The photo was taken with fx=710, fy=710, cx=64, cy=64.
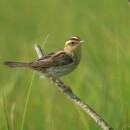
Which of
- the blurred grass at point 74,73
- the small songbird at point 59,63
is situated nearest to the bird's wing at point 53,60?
the small songbird at point 59,63

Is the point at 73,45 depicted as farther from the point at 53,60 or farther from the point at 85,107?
the point at 85,107

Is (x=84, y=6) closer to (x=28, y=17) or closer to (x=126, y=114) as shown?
(x=28, y=17)

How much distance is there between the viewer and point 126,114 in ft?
18.1

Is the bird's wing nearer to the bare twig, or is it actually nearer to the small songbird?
the small songbird

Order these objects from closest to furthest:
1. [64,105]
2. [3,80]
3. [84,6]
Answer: [64,105], [3,80], [84,6]

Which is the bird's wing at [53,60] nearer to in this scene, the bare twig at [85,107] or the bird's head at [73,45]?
the bird's head at [73,45]

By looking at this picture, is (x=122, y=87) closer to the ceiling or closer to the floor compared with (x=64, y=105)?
closer to the floor

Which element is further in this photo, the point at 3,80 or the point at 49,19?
the point at 49,19

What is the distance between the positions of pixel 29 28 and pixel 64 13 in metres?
0.64

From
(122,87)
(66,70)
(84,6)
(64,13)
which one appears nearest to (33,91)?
(66,70)

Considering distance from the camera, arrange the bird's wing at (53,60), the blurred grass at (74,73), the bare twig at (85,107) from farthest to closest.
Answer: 1. the blurred grass at (74,73)
2. the bird's wing at (53,60)
3. the bare twig at (85,107)

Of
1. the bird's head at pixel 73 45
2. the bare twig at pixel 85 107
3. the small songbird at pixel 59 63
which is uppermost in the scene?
the bird's head at pixel 73 45

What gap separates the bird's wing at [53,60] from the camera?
19.7 feet

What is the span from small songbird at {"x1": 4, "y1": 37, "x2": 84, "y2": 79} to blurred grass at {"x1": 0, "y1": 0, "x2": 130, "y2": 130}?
1.19ft
